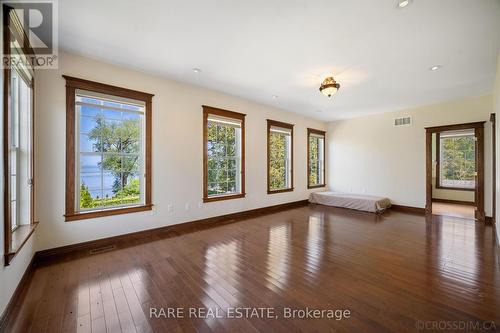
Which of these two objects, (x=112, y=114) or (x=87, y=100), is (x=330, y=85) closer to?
Result: (x=112, y=114)

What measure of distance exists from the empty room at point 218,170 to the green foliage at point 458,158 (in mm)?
2211

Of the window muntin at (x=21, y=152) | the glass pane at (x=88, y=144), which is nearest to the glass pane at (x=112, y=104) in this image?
the glass pane at (x=88, y=144)

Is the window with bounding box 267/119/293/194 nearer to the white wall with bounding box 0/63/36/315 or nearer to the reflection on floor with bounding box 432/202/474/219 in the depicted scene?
the reflection on floor with bounding box 432/202/474/219

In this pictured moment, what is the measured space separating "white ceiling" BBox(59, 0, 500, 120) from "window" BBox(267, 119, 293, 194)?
1840 mm

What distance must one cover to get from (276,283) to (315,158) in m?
5.78

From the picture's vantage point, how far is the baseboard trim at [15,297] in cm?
173

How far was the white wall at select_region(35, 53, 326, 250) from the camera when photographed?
291cm

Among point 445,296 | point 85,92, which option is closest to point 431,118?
point 445,296

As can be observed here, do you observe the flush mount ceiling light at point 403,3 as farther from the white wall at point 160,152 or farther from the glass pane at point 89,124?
the glass pane at point 89,124

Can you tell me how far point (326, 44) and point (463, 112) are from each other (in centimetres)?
462

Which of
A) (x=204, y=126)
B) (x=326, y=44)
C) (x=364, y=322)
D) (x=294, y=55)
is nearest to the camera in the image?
(x=364, y=322)

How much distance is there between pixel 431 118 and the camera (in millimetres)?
5535

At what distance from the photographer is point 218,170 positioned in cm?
489

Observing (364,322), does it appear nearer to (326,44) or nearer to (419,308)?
(419,308)
